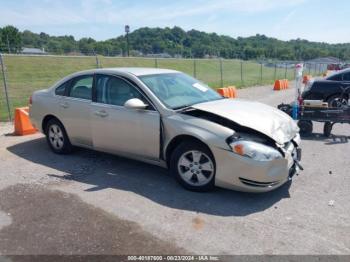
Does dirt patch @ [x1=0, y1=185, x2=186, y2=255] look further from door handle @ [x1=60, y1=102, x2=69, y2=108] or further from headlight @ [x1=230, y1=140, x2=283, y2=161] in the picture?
door handle @ [x1=60, y1=102, x2=69, y2=108]

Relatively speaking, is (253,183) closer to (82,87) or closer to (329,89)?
(82,87)

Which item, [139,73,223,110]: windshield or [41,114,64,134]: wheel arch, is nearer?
[139,73,223,110]: windshield

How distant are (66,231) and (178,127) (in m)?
1.86

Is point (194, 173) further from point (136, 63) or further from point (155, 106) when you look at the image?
point (136, 63)

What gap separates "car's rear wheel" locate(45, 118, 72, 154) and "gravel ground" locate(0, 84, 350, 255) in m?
0.39

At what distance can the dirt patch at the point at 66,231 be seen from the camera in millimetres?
3436

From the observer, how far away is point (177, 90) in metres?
5.41

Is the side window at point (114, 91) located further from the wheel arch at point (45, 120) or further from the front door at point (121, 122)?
the wheel arch at point (45, 120)

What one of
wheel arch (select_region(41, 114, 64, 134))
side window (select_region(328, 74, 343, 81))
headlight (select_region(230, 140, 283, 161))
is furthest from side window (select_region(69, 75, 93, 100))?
side window (select_region(328, 74, 343, 81))

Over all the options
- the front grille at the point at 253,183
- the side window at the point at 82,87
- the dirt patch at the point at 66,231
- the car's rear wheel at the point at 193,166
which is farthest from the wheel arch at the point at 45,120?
the front grille at the point at 253,183

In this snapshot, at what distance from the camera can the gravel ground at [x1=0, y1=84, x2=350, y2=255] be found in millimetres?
3490

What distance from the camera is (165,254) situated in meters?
3.33

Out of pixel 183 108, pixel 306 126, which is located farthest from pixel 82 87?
pixel 306 126

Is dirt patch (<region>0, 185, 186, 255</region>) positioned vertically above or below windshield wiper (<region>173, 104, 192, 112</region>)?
below
